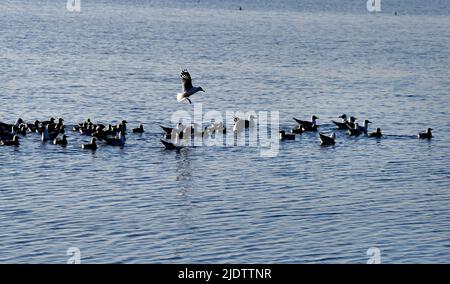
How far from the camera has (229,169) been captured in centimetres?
4700

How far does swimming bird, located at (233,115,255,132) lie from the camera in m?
56.2

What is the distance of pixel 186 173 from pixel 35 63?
48.1 m

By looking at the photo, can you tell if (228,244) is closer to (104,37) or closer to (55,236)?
(55,236)

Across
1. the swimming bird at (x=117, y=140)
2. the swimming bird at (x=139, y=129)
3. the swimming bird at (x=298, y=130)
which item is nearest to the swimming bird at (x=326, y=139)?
the swimming bird at (x=298, y=130)

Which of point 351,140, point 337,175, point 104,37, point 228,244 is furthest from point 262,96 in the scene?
point 104,37

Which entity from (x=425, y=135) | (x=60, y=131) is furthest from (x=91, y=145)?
(x=425, y=135)

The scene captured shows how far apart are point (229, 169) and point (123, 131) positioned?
7.68m

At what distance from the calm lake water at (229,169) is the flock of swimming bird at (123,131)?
0.69 m

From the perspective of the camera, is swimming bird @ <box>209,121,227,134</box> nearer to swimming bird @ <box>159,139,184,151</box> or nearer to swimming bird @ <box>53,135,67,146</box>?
swimming bird @ <box>159,139,184,151</box>

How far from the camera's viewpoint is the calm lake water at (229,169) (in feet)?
114

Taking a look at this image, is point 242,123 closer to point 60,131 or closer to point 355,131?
point 355,131

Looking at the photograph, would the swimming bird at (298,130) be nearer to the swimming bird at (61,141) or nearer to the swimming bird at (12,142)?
the swimming bird at (61,141)

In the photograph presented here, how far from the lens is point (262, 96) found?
72.1 metres

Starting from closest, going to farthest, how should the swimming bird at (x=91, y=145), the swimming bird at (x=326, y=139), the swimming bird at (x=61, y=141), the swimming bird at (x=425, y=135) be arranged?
the swimming bird at (x=91, y=145), the swimming bird at (x=61, y=141), the swimming bird at (x=326, y=139), the swimming bird at (x=425, y=135)
